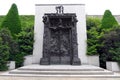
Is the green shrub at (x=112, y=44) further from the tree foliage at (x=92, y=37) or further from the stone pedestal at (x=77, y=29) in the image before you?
the stone pedestal at (x=77, y=29)

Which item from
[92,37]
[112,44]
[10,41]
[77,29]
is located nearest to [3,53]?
[10,41]

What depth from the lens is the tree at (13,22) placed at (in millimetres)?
14555

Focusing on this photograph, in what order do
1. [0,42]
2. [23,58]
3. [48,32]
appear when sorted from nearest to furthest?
1. [0,42]
2. [48,32]
3. [23,58]

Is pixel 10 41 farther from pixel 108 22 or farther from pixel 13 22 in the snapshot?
pixel 108 22

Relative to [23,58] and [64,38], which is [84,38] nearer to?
[64,38]

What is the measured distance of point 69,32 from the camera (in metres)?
13.2


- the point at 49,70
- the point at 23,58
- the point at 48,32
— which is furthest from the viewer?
the point at 23,58

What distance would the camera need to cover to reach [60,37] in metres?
13.3

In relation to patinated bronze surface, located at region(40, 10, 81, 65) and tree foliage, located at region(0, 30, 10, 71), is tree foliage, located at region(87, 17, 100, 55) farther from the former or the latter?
tree foliage, located at region(0, 30, 10, 71)

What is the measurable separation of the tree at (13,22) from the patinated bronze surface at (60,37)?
10.1 ft

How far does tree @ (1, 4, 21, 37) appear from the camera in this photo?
1455 centimetres

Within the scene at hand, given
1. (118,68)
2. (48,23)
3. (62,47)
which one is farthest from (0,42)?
(118,68)

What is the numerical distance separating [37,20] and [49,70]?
6580 millimetres

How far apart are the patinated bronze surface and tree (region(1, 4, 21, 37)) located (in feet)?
10.1
